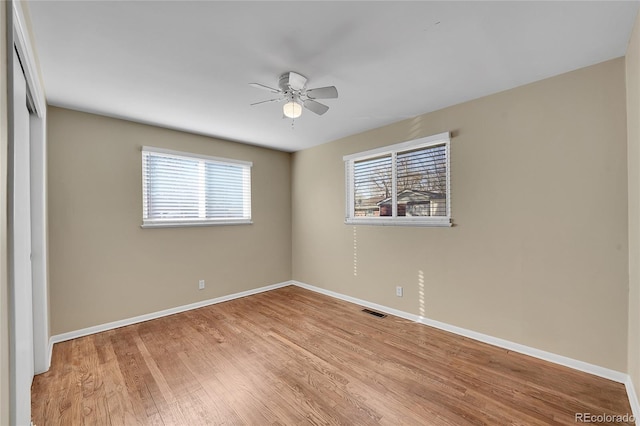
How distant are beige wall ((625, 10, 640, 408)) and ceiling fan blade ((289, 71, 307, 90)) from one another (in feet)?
7.15

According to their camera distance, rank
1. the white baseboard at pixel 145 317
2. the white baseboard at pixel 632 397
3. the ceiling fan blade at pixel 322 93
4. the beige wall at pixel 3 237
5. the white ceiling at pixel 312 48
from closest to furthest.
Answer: the beige wall at pixel 3 237 < the white ceiling at pixel 312 48 < the white baseboard at pixel 632 397 < the ceiling fan blade at pixel 322 93 < the white baseboard at pixel 145 317

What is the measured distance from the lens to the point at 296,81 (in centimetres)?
229

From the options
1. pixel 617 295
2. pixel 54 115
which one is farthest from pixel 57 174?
pixel 617 295

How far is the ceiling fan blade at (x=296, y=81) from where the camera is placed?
223 cm

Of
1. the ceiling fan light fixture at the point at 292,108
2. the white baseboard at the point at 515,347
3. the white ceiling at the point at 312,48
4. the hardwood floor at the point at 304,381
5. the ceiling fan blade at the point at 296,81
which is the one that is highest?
the white ceiling at the point at 312,48

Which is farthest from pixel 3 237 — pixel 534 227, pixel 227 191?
pixel 534 227

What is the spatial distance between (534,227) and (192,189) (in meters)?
4.12

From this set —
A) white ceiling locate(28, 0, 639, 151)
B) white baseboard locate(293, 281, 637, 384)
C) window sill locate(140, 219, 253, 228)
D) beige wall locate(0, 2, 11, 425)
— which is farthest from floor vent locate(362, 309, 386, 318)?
beige wall locate(0, 2, 11, 425)

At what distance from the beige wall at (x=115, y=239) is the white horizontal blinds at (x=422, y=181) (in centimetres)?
257

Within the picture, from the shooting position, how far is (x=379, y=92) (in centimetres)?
271

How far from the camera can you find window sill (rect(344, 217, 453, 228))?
3145 mm

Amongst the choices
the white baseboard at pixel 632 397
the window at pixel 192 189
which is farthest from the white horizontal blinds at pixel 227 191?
the white baseboard at pixel 632 397

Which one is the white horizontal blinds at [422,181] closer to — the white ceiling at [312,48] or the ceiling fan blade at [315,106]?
the white ceiling at [312,48]

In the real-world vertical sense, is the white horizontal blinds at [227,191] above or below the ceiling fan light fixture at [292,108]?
below
